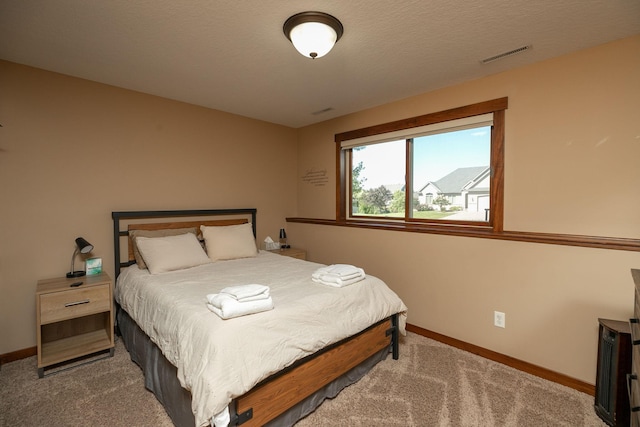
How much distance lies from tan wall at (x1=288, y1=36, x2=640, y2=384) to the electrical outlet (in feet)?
0.11

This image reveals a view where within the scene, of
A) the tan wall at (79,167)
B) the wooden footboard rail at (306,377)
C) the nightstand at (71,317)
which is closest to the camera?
the wooden footboard rail at (306,377)

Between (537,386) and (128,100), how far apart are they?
423cm

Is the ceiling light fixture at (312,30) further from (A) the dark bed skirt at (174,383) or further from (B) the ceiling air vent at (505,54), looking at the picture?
(A) the dark bed skirt at (174,383)

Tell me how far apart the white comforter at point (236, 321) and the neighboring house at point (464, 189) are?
46.3 inches

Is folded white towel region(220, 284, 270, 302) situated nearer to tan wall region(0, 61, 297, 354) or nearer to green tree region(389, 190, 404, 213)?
tan wall region(0, 61, 297, 354)

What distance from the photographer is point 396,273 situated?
314 centimetres

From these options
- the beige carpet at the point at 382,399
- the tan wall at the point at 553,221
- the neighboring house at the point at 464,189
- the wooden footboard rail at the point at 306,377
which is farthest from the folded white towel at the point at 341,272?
the neighboring house at the point at 464,189

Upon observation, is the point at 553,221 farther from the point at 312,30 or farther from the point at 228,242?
the point at 228,242

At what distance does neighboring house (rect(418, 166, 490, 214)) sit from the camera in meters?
2.69

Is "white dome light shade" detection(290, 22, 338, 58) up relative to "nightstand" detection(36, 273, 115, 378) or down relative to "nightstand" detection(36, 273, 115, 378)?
up

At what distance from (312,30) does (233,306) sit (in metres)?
1.63

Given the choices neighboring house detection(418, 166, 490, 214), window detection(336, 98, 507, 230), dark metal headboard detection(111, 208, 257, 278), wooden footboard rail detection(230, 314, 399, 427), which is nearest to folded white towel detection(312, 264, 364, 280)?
wooden footboard rail detection(230, 314, 399, 427)

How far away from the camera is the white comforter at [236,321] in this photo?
142 centimetres

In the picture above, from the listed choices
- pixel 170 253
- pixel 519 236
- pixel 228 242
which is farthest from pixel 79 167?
pixel 519 236
